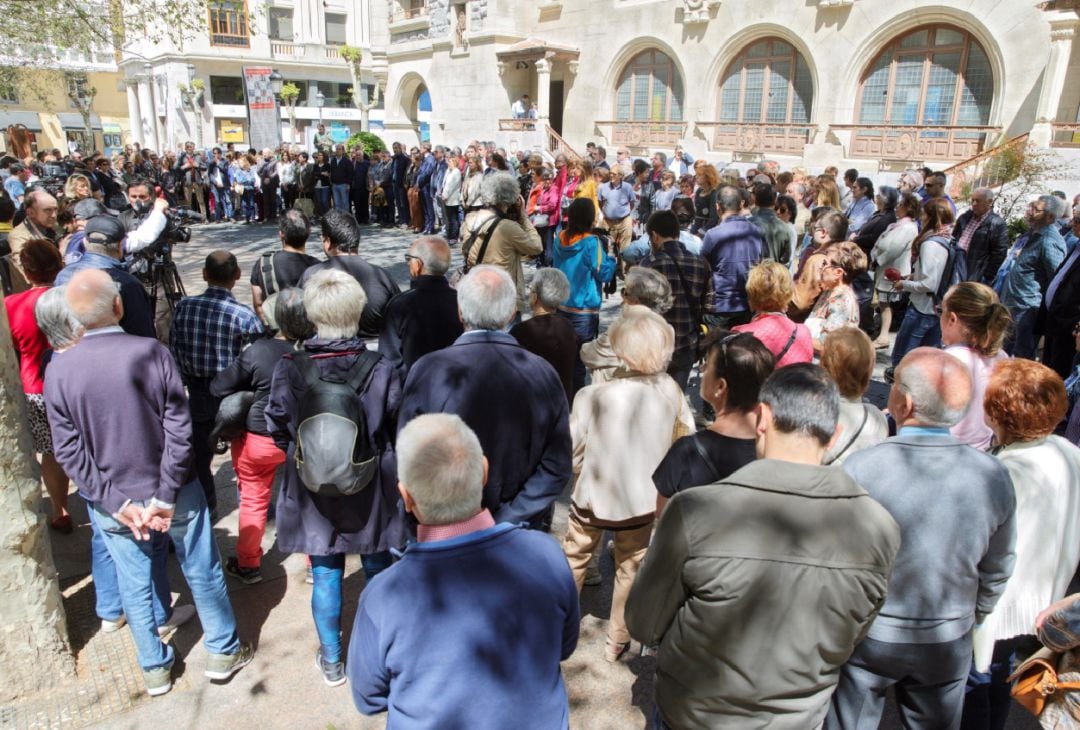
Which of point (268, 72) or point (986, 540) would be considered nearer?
point (986, 540)

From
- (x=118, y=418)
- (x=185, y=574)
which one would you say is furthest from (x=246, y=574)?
(x=118, y=418)

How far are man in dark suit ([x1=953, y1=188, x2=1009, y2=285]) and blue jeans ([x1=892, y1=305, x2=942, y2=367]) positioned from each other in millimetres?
1238

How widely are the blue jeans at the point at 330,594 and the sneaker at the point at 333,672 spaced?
2cm

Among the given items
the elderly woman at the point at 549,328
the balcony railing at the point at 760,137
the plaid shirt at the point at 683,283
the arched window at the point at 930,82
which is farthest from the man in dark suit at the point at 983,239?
the balcony railing at the point at 760,137

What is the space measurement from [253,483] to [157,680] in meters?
0.96

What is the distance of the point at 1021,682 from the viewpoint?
78.1 inches

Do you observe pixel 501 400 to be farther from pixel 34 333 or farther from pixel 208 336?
pixel 34 333

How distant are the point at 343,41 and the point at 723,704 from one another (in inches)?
2289

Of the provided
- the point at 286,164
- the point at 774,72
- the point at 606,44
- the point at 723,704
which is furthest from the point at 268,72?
the point at 723,704

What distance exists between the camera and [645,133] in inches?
929

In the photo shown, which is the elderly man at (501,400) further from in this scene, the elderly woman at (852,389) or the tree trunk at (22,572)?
the tree trunk at (22,572)

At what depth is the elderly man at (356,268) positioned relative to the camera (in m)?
4.36

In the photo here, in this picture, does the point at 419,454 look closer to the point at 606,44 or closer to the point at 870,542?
the point at 870,542

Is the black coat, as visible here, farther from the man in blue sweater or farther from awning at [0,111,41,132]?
awning at [0,111,41,132]
